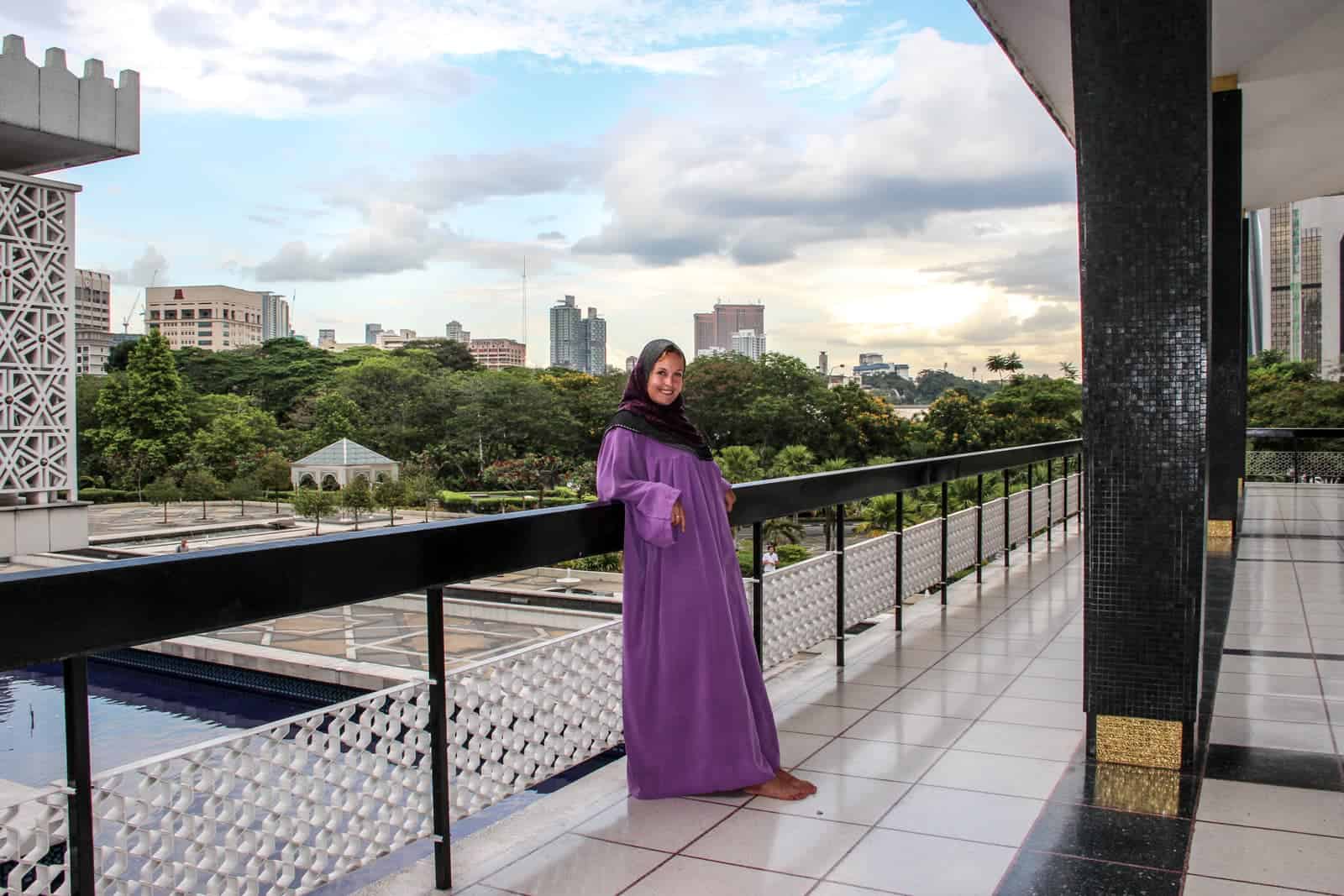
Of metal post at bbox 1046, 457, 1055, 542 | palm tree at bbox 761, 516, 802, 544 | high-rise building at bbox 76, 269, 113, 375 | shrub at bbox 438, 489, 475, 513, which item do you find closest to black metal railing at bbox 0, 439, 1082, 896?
metal post at bbox 1046, 457, 1055, 542

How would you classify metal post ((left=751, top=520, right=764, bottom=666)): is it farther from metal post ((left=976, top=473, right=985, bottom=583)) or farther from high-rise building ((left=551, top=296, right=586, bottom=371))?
high-rise building ((left=551, top=296, right=586, bottom=371))

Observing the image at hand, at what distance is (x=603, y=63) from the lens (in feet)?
280

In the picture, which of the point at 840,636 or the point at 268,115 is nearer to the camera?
the point at 840,636

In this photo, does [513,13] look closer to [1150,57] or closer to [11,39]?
[11,39]

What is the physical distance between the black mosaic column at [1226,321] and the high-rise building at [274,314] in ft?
254

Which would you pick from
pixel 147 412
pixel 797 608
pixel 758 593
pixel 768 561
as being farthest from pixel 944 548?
pixel 147 412

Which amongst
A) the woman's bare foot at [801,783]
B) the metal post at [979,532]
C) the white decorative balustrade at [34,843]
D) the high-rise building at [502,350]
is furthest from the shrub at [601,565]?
the high-rise building at [502,350]

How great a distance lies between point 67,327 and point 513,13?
199 ft

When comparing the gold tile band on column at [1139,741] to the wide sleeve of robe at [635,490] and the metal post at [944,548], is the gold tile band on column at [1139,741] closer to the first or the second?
the wide sleeve of robe at [635,490]

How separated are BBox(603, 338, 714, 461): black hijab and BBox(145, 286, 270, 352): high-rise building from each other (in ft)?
277

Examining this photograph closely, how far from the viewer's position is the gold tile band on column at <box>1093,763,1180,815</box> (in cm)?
259

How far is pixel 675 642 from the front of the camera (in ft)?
8.32

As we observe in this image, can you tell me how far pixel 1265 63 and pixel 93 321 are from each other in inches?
3257

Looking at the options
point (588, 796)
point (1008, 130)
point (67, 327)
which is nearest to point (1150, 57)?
point (588, 796)
